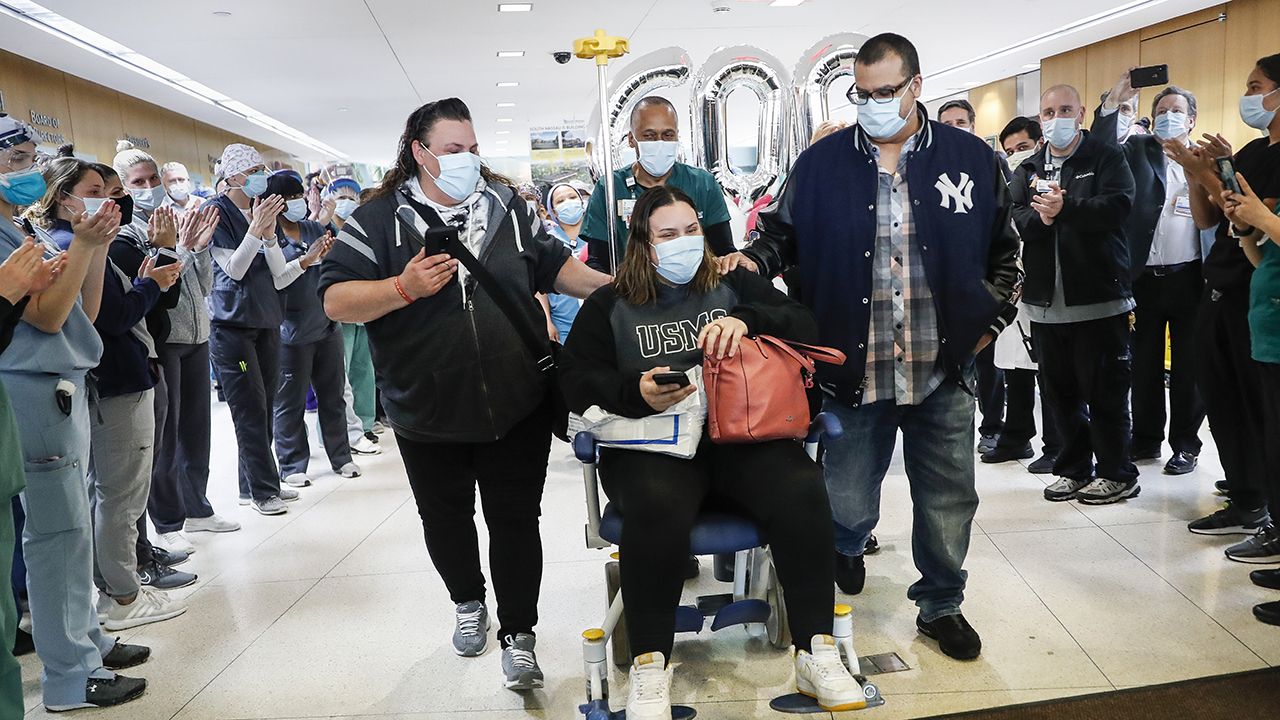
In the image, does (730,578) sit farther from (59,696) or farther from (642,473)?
(59,696)

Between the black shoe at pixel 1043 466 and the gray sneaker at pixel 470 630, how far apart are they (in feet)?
9.77

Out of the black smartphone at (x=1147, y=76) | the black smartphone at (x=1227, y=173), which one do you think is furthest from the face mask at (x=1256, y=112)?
the black smartphone at (x=1147, y=76)

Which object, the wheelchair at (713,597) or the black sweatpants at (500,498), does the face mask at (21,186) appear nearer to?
the black sweatpants at (500,498)

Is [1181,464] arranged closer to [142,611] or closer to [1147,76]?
[1147,76]

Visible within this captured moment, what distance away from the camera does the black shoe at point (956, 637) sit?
2.32 m

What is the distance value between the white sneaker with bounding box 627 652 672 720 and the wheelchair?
0.10 m

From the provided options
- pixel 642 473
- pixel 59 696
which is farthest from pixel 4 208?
pixel 642 473

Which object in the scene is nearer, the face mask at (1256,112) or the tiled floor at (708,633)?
the tiled floor at (708,633)

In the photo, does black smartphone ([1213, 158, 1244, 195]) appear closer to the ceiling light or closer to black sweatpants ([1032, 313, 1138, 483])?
black sweatpants ([1032, 313, 1138, 483])

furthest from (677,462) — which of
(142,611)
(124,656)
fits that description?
(142,611)

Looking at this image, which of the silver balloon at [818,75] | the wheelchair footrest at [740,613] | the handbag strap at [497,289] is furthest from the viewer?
the silver balloon at [818,75]

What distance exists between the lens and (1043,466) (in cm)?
421

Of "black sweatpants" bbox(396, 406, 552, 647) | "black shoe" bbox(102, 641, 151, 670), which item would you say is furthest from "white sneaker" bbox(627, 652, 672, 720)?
"black shoe" bbox(102, 641, 151, 670)

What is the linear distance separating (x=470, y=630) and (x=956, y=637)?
54.5 inches
